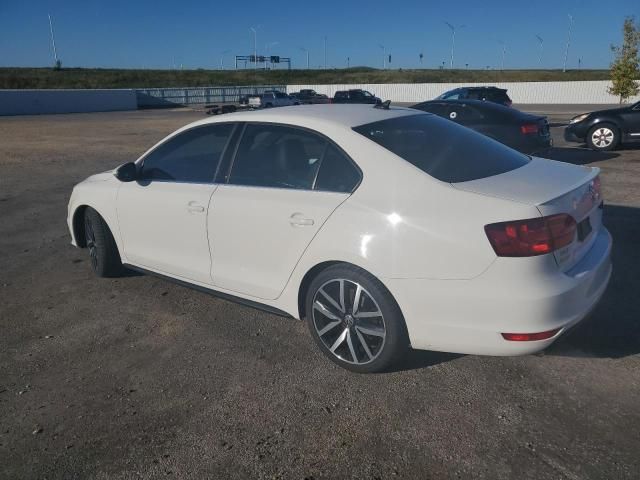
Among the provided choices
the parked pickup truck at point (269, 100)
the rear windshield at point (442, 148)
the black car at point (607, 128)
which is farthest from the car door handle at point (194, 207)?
the parked pickup truck at point (269, 100)

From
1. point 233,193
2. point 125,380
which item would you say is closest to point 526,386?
point 233,193

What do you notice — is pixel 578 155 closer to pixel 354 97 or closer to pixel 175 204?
pixel 175 204

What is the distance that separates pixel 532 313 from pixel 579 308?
14.8 inches

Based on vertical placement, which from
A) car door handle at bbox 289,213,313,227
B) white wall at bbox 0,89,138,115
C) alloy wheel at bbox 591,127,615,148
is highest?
car door handle at bbox 289,213,313,227

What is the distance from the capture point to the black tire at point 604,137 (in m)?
11.9

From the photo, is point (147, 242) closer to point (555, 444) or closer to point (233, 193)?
point (233, 193)

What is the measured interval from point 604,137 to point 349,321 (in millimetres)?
11708

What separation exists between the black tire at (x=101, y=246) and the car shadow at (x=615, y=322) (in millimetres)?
→ 3738

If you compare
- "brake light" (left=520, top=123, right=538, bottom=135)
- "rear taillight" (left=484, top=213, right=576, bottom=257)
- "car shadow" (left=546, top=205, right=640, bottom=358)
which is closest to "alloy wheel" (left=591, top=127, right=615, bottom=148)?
"brake light" (left=520, top=123, right=538, bottom=135)

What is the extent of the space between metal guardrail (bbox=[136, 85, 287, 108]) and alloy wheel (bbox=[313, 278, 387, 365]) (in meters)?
47.8

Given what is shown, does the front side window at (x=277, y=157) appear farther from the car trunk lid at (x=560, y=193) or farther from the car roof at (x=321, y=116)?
the car trunk lid at (x=560, y=193)

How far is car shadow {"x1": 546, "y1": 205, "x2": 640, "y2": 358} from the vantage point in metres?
3.24

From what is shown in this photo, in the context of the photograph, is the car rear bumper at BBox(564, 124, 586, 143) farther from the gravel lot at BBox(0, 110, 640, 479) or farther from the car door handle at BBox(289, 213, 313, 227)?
the car door handle at BBox(289, 213, 313, 227)

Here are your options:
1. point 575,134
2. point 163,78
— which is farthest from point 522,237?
point 163,78
